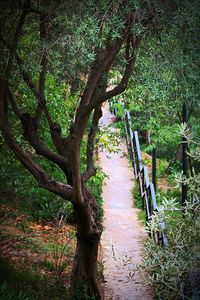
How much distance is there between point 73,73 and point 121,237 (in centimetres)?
634

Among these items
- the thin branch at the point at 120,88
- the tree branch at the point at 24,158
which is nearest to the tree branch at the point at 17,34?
the tree branch at the point at 24,158

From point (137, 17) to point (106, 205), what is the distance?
34.7 feet

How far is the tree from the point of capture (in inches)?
242

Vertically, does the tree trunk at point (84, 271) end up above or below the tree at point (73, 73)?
below

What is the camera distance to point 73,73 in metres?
7.90

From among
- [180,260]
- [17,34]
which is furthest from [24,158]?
[180,260]

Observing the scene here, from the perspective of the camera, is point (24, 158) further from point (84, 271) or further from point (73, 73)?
point (84, 271)

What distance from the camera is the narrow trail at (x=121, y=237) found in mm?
10008

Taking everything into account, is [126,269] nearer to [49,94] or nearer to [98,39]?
[49,94]

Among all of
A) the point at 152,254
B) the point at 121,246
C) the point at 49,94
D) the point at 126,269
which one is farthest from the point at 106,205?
the point at 152,254

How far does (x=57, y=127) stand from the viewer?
8555mm

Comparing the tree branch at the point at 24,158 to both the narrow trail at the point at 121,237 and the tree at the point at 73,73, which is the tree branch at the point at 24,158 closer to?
the tree at the point at 73,73

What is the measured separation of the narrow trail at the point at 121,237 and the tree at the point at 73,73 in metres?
0.85

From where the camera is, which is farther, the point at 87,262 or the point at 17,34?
the point at 87,262
